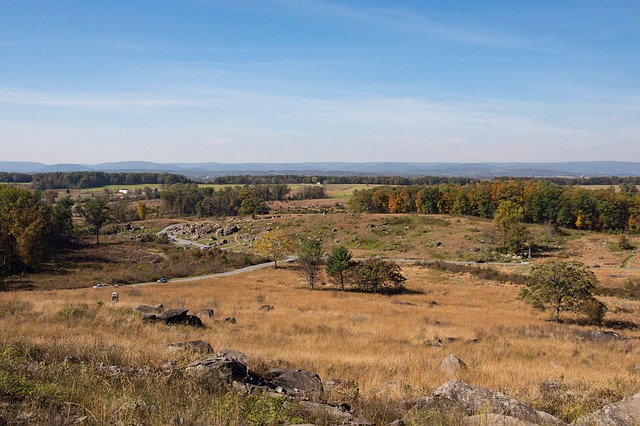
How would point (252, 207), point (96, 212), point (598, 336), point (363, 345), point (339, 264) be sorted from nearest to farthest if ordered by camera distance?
1. point (363, 345)
2. point (598, 336)
3. point (339, 264)
4. point (96, 212)
5. point (252, 207)

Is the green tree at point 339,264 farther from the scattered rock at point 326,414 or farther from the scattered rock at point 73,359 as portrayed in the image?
the scattered rock at point 326,414

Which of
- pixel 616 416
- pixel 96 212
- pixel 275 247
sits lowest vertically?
pixel 275 247

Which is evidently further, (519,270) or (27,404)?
(519,270)

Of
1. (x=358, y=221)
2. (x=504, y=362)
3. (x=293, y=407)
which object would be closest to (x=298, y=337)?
(x=504, y=362)

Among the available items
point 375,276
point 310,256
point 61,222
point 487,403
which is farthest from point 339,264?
point 61,222

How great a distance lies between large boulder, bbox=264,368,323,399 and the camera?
933cm

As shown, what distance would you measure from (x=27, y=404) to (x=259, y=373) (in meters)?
5.36

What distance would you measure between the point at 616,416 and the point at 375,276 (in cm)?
4137

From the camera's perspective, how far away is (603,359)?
1931cm

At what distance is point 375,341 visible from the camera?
20.1 meters

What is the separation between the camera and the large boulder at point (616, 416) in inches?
308

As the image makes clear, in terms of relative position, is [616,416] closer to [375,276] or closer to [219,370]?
[219,370]

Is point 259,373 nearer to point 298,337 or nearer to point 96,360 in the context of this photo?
point 96,360

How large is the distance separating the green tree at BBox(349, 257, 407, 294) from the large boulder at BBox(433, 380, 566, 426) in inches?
1573
